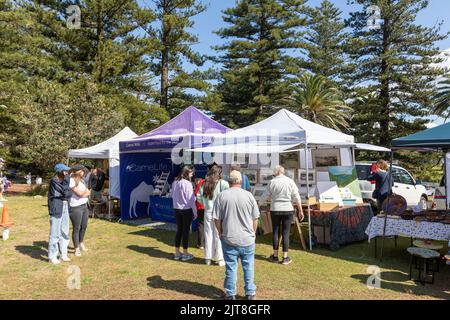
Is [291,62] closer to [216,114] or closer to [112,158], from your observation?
[216,114]

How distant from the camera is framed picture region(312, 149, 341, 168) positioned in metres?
9.06

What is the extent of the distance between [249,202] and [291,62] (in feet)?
81.6

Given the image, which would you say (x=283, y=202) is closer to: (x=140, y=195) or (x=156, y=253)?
(x=156, y=253)

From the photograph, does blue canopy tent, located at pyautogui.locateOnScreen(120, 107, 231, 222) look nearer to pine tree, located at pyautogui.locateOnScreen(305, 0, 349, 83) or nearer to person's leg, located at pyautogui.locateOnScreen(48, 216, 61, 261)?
person's leg, located at pyautogui.locateOnScreen(48, 216, 61, 261)

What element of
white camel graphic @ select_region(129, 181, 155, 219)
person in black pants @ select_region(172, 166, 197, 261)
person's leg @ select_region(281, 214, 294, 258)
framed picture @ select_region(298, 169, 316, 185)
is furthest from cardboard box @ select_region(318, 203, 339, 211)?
white camel graphic @ select_region(129, 181, 155, 219)

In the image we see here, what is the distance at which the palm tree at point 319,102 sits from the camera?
2811 centimetres

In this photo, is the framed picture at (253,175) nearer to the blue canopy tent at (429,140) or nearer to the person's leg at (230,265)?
the blue canopy tent at (429,140)

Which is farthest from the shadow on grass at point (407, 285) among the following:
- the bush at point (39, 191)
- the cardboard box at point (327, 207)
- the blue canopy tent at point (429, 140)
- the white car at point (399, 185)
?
the bush at point (39, 191)

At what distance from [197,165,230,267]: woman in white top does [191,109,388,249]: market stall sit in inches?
71.6

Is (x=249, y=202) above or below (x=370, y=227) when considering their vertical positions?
above

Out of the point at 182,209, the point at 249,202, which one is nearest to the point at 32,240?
the point at 182,209

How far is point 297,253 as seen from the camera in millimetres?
6586
